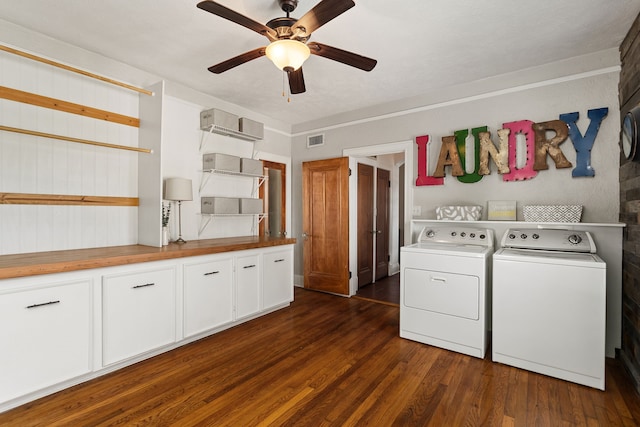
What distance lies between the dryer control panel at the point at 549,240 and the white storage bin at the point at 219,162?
3.07 metres

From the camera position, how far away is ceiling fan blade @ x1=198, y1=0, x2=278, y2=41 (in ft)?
5.49

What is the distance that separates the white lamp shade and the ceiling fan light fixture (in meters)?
1.75

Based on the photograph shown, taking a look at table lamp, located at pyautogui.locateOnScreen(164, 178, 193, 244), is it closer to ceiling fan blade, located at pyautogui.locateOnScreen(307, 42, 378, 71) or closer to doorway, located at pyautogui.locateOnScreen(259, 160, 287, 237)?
doorway, located at pyautogui.locateOnScreen(259, 160, 287, 237)

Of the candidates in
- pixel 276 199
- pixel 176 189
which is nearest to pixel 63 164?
pixel 176 189

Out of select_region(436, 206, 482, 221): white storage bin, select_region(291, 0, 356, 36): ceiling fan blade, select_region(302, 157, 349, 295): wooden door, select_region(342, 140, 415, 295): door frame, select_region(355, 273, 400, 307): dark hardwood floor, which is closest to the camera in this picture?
select_region(291, 0, 356, 36): ceiling fan blade

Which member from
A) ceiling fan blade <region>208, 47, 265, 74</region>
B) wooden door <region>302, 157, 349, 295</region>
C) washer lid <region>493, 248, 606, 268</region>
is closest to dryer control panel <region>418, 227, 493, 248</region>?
washer lid <region>493, 248, 606, 268</region>

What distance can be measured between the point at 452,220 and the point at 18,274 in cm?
358

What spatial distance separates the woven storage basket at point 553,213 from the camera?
2.76m

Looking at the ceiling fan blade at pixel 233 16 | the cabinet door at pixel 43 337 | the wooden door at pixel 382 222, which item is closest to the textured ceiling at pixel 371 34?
the ceiling fan blade at pixel 233 16

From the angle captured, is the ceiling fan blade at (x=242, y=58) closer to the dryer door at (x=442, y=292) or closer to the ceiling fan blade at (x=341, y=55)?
the ceiling fan blade at (x=341, y=55)

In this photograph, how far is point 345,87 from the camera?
3594mm

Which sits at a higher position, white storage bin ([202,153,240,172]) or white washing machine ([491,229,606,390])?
white storage bin ([202,153,240,172])

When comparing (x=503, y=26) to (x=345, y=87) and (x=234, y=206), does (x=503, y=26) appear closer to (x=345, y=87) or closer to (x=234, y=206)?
(x=345, y=87)

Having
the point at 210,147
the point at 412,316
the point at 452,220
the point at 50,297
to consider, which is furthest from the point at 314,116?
the point at 50,297
